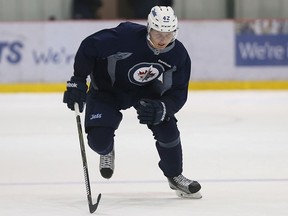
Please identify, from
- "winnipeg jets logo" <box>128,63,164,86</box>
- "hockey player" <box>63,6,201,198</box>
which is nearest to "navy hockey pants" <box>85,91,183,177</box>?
"hockey player" <box>63,6,201,198</box>

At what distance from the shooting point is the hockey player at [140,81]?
4.60 metres

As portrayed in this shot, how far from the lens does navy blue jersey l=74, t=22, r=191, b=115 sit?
4637 millimetres

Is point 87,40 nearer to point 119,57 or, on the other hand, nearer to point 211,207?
point 119,57

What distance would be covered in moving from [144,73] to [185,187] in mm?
577

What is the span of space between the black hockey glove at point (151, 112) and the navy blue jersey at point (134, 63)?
50 mm

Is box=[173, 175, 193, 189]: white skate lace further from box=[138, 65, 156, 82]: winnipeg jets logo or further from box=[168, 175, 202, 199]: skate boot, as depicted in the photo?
box=[138, 65, 156, 82]: winnipeg jets logo

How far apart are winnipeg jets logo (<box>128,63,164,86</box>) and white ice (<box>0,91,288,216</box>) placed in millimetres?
561

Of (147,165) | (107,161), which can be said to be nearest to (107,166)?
(107,161)

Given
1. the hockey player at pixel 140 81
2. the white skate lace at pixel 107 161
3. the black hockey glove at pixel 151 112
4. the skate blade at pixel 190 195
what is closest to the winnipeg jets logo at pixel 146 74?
the hockey player at pixel 140 81

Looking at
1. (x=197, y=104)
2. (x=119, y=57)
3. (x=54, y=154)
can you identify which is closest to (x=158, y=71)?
(x=119, y=57)

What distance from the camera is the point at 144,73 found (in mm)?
4723

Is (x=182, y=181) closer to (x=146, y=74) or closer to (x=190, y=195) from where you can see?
(x=190, y=195)

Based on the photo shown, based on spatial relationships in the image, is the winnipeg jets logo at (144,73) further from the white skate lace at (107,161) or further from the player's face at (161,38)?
the white skate lace at (107,161)

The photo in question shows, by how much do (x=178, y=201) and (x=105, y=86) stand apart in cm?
68
